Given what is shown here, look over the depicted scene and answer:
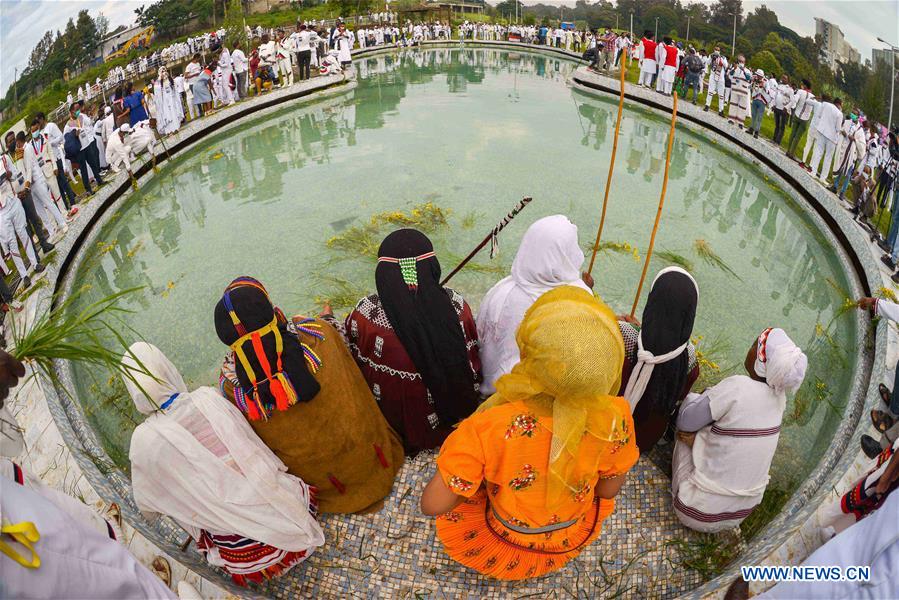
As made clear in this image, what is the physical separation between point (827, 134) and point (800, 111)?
0.82m

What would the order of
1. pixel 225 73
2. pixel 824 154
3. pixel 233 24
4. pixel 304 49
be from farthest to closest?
pixel 233 24
pixel 304 49
pixel 225 73
pixel 824 154

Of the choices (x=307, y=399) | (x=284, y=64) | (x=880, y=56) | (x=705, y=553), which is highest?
(x=284, y=64)

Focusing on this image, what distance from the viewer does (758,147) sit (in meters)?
7.22

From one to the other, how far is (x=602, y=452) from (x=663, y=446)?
1.47 meters

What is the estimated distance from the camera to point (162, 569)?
2.19 m

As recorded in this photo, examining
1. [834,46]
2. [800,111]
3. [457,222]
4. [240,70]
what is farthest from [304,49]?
[834,46]

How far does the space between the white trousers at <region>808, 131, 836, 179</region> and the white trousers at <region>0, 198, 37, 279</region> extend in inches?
321

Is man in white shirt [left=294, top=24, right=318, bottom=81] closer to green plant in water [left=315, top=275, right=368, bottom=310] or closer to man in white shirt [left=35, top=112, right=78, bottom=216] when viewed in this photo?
man in white shirt [left=35, top=112, right=78, bottom=216]

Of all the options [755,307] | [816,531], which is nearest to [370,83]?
[755,307]

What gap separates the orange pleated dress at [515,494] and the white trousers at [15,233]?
168 inches

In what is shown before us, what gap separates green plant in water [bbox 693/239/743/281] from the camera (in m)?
4.84

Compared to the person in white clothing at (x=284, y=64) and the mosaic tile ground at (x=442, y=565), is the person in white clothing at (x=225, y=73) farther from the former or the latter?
the mosaic tile ground at (x=442, y=565)

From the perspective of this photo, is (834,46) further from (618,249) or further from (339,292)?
(339,292)

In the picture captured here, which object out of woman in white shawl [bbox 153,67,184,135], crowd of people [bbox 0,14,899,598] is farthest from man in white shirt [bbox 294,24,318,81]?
crowd of people [bbox 0,14,899,598]
